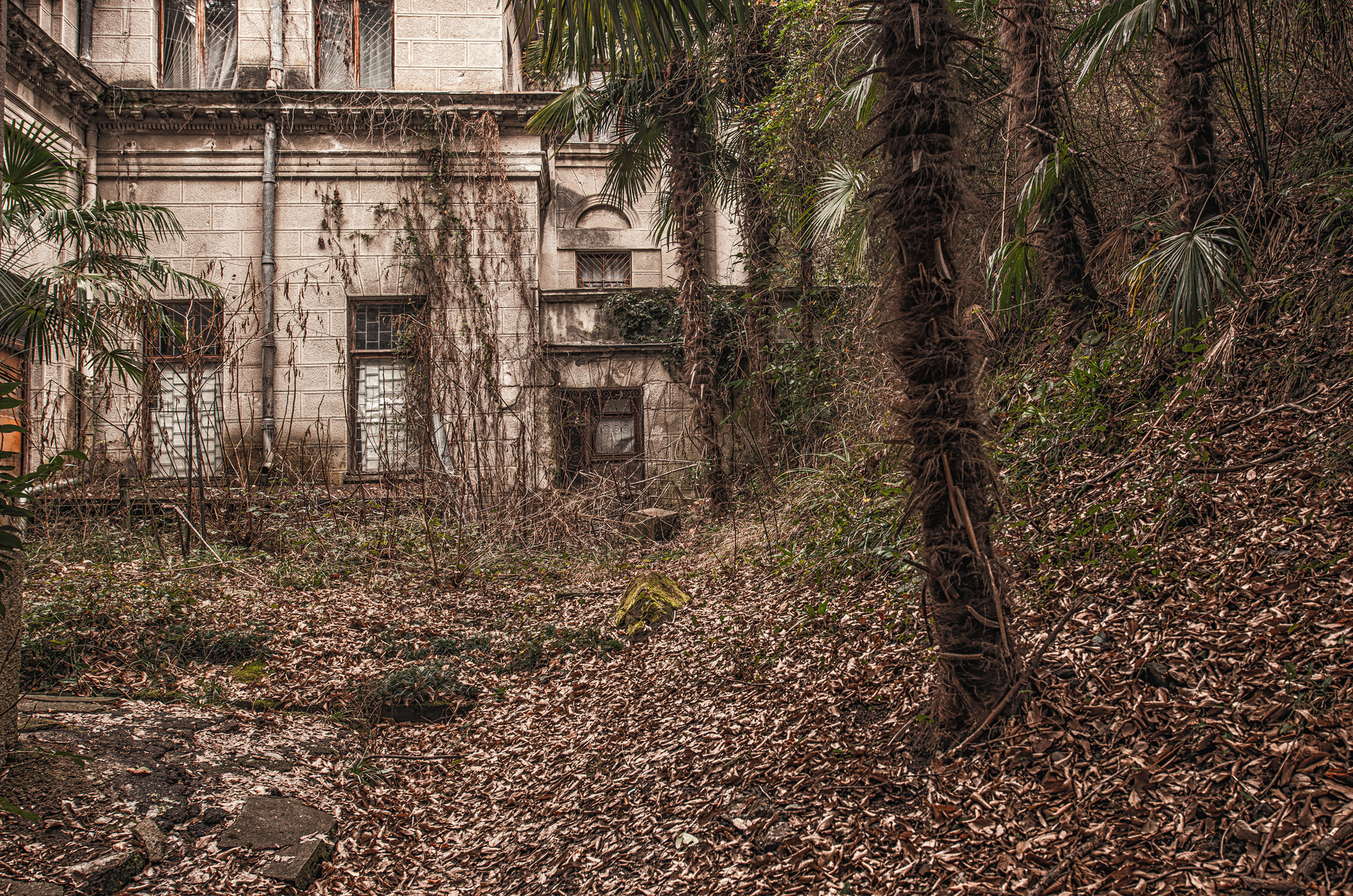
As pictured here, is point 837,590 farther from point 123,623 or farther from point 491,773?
point 123,623

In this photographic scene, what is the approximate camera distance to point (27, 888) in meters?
2.79

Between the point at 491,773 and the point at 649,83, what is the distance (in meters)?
7.93

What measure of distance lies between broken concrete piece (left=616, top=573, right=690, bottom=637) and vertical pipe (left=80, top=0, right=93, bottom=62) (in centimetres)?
1126

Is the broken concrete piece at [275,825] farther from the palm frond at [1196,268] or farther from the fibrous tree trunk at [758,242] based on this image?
the fibrous tree trunk at [758,242]

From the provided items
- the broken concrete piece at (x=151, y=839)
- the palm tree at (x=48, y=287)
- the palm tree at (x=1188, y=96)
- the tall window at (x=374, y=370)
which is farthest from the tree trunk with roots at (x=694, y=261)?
the broken concrete piece at (x=151, y=839)

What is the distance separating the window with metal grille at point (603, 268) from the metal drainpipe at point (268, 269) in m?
6.99

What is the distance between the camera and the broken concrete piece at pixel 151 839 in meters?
3.22

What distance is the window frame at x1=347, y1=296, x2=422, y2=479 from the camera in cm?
1067

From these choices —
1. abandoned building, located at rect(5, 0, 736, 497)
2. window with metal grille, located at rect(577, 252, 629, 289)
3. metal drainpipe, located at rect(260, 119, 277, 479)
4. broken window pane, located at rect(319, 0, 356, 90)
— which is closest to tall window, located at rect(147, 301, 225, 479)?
abandoned building, located at rect(5, 0, 736, 497)

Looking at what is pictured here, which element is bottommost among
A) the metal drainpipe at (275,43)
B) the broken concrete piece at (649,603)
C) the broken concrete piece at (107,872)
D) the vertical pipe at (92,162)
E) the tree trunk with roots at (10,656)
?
the broken concrete piece at (107,872)

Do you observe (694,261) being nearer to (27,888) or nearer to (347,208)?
(347,208)

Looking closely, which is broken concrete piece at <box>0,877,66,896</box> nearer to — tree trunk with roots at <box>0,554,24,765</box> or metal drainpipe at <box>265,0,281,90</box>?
tree trunk with roots at <box>0,554,24,765</box>

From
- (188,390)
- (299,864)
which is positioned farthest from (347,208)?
(299,864)

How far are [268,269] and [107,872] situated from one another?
9659 mm
